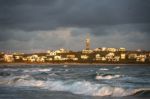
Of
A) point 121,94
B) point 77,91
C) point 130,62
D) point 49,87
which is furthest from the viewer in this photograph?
point 130,62

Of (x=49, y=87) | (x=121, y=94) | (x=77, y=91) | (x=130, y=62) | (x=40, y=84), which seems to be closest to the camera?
(x=121, y=94)

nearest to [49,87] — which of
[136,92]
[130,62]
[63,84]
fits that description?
[63,84]

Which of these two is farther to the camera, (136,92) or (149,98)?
(136,92)

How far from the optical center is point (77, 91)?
27875mm

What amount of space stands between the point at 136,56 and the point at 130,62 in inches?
320

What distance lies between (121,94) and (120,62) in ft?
551

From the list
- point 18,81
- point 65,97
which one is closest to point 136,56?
point 18,81

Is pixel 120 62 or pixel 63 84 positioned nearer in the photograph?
pixel 63 84

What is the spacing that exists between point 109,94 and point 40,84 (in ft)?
37.0

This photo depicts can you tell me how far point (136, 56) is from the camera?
193 meters

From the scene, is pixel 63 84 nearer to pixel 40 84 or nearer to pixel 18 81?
pixel 40 84

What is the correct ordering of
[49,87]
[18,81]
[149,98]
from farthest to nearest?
[18,81] < [49,87] < [149,98]

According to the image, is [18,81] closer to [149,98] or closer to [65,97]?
[65,97]

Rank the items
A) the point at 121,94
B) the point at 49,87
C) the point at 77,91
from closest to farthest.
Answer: the point at 121,94
the point at 77,91
the point at 49,87
